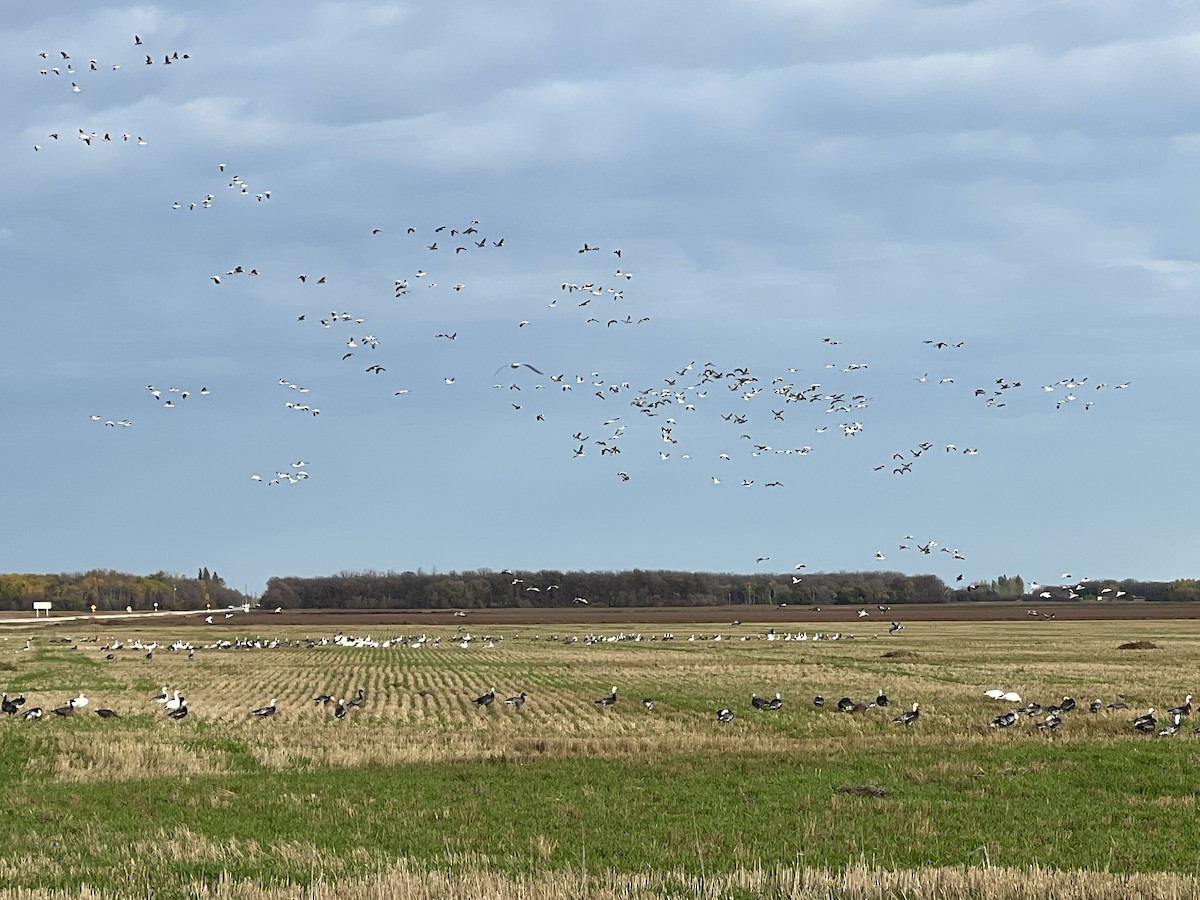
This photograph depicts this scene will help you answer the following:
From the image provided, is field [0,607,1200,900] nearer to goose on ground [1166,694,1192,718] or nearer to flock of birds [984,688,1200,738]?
flock of birds [984,688,1200,738]

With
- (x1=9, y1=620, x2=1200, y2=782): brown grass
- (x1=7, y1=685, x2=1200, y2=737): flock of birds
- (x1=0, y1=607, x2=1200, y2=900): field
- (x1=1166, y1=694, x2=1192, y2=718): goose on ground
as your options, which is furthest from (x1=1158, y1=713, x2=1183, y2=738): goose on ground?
(x1=1166, y1=694, x2=1192, y2=718): goose on ground

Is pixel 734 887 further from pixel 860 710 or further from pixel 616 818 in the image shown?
pixel 860 710

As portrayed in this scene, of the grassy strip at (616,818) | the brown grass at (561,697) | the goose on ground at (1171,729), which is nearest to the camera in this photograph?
the grassy strip at (616,818)

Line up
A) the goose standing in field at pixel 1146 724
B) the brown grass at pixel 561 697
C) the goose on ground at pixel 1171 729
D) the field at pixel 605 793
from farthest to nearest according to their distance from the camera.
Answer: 1. the goose standing in field at pixel 1146 724
2. the goose on ground at pixel 1171 729
3. the brown grass at pixel 561 697
4. the field at pixel 605 793

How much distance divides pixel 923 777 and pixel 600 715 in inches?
549

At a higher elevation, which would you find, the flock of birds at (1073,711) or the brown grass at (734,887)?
the brown grass at (734,887)

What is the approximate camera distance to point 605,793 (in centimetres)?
2183

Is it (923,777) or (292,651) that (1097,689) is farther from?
(292,651)

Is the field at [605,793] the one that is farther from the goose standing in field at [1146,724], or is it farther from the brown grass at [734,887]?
the goose standing in field at [1146,724]

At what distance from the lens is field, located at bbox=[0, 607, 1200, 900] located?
595 inches

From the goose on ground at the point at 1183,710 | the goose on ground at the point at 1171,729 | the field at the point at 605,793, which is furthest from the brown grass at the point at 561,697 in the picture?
the goose on ground at the point at 1183,710

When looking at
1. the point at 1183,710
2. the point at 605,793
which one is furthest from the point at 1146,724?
the point at 605,793

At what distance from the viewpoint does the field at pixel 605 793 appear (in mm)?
15117

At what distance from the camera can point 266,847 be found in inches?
688
